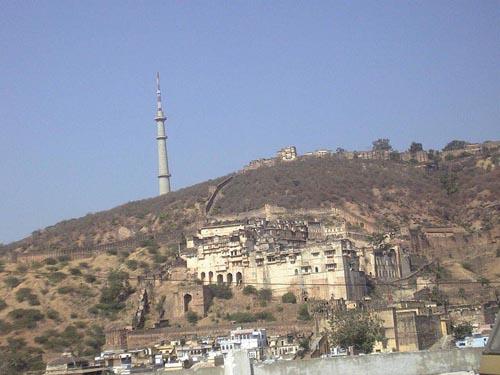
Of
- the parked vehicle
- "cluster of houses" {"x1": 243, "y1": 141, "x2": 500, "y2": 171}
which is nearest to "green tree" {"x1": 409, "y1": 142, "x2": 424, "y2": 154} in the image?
"cluster of houses" {"x1": 243, "y1": 141, "x2": 500, "y2": 171}

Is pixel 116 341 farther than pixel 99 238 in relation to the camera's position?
No

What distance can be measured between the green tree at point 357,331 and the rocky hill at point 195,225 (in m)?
8.16

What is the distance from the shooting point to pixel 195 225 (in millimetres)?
64438


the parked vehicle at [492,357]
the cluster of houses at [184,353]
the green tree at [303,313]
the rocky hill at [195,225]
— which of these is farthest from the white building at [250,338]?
the parked vehicle at [492,357]

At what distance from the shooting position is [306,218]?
210 feet

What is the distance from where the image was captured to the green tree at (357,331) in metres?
36.0

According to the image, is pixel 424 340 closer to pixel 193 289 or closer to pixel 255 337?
pixel 255 337

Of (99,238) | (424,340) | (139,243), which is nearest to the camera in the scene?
(424,340)

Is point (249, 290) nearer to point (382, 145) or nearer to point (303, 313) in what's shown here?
point (303, 313)

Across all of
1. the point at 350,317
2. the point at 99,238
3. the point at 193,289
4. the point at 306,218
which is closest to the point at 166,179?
the point at 99,238

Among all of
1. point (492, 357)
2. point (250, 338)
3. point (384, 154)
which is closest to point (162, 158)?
point (384, 154)

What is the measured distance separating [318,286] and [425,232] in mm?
19983

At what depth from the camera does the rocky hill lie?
51.2 meters

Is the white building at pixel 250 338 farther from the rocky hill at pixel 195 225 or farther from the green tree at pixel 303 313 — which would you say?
the rocky hill at pixel 195 225
